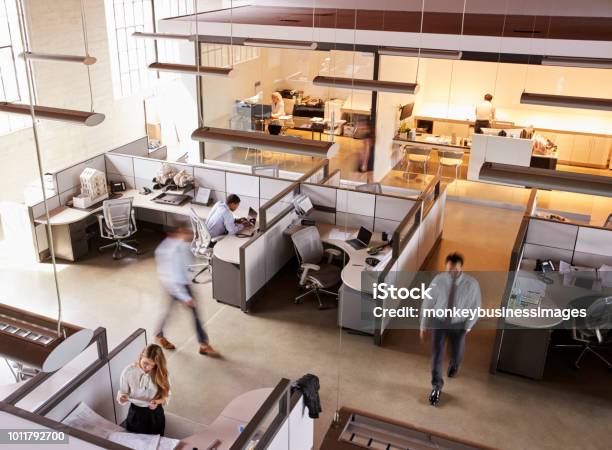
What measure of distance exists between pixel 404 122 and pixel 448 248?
353 cm

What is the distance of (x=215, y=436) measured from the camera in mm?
4086

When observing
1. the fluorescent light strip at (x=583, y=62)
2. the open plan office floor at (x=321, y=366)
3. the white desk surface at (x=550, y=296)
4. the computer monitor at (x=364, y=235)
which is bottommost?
the open plan office floor at (x=321, y=366)

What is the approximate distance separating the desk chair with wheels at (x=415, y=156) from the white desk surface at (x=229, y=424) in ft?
23.8

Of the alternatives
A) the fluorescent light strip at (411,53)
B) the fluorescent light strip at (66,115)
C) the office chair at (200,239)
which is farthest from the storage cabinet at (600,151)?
the fluorescent light strip at (66,115)

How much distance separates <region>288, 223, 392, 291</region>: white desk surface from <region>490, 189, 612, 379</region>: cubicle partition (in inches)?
58.2

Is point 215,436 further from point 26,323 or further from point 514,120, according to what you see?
point 514,120

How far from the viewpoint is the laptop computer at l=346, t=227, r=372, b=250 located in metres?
6.98

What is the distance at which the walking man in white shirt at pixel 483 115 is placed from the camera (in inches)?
442

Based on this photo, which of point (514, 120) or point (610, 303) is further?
point (514, 120)

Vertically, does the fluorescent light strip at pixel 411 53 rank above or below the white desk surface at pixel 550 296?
above

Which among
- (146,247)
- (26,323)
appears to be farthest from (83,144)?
(26,323)

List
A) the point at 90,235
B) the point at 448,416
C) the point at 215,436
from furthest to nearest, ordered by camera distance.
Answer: the point at 90,235 < the point at 448,416 < the point at 215,436

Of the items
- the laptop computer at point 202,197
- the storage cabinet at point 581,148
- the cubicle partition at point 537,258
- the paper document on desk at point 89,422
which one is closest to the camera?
the paper document on desk at point 89,422

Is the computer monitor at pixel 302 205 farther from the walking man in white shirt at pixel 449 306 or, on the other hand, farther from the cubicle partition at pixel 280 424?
the cubicle partition at pixel 280 424
